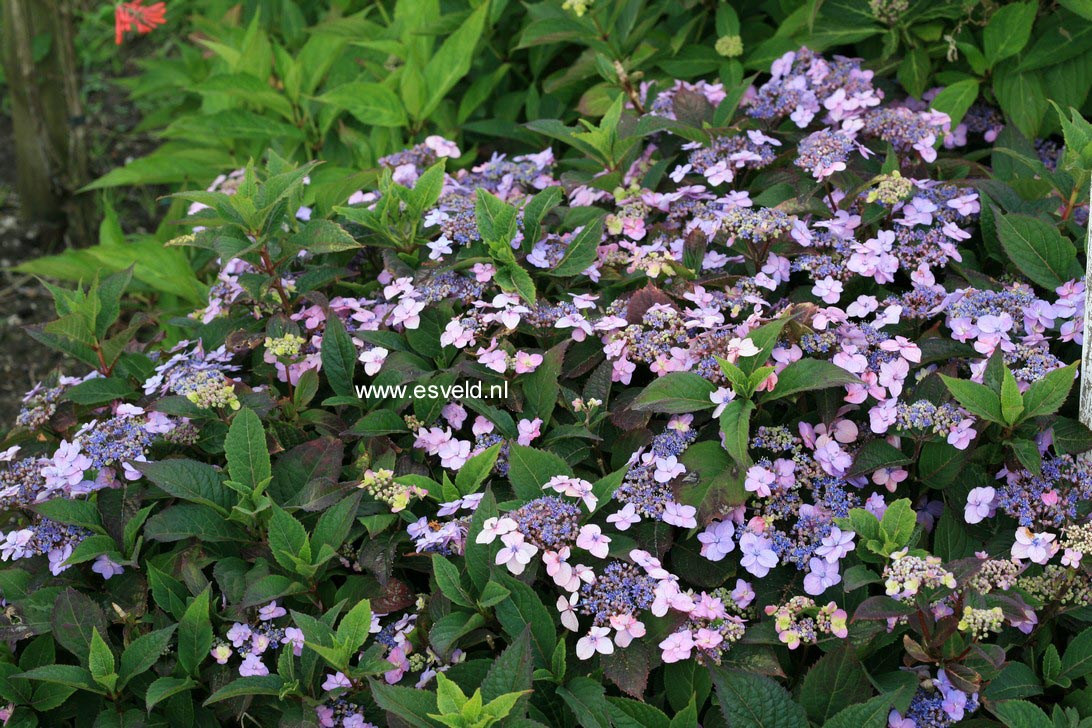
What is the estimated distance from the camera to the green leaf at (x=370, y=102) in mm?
2920

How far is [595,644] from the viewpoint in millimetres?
1637

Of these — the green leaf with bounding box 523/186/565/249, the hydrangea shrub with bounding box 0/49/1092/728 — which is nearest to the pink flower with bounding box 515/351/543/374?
the hydrangea shrub with bounding box 0/49/1092/728

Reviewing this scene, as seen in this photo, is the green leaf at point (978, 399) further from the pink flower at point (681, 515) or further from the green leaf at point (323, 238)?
the green leaf at point (323, 238)

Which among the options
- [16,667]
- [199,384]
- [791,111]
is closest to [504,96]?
[791,111]

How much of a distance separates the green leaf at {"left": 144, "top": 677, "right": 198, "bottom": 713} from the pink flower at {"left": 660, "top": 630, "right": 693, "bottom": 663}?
767 millimetres

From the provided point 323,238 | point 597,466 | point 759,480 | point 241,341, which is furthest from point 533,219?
point 759,480

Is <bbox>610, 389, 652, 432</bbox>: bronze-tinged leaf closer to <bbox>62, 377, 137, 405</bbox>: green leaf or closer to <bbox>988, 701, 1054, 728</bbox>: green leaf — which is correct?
<bbox>988, 701, 1054, 728</bbox>: green leaf

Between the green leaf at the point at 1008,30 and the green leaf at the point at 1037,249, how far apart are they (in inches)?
24.5

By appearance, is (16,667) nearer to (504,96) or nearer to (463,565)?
(463,565)

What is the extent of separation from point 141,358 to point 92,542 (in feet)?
1.73

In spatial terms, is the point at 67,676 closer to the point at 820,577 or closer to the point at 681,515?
the point at 681,515

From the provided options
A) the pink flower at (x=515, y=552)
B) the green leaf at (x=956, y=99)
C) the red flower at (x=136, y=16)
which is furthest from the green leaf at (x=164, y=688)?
the red flower at (x=136, y=16)

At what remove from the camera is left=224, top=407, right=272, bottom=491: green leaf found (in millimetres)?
1832

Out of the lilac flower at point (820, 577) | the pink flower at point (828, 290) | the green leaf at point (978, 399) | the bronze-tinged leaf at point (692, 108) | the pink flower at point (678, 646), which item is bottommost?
the pink flower at point (678, 646)
